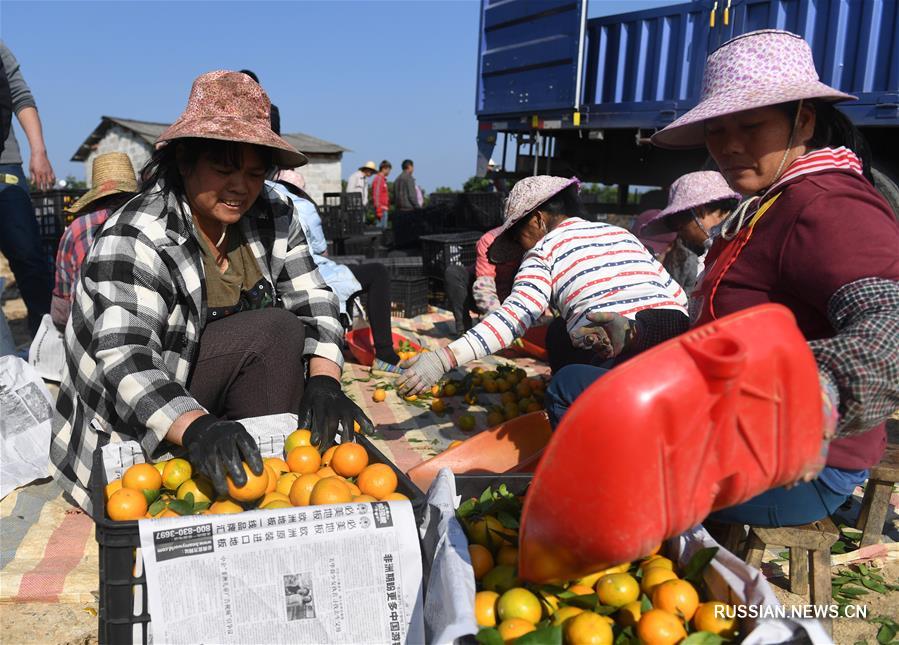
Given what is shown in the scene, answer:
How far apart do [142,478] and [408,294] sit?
526 centimetres

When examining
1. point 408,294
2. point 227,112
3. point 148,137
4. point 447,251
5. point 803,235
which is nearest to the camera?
point 803,235

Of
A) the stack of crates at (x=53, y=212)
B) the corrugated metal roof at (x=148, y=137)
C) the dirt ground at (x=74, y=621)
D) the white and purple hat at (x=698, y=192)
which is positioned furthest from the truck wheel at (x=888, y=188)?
the corrugated metal roof at (x=148, y=137)

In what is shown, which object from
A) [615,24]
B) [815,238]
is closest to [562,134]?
[615,24]

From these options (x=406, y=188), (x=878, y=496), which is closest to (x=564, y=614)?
(x=878, y=496)

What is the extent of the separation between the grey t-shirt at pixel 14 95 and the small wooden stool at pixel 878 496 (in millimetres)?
5036

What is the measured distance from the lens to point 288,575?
1515mm

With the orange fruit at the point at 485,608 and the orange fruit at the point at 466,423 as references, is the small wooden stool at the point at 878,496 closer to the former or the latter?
the orange fruit at the point at 485,608

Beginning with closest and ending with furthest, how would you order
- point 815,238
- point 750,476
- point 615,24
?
1. point 750,476
2. point 815,238
3. point 615,24

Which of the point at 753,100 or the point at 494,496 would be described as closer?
the point at 753,100

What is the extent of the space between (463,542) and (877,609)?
5.12 ft

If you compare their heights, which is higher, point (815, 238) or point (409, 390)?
point (815, 238)

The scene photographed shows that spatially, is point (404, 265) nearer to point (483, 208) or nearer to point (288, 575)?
point (483, 208)

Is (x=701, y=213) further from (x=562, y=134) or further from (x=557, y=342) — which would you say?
(x=562, y=134)

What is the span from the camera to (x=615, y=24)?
770 cm
